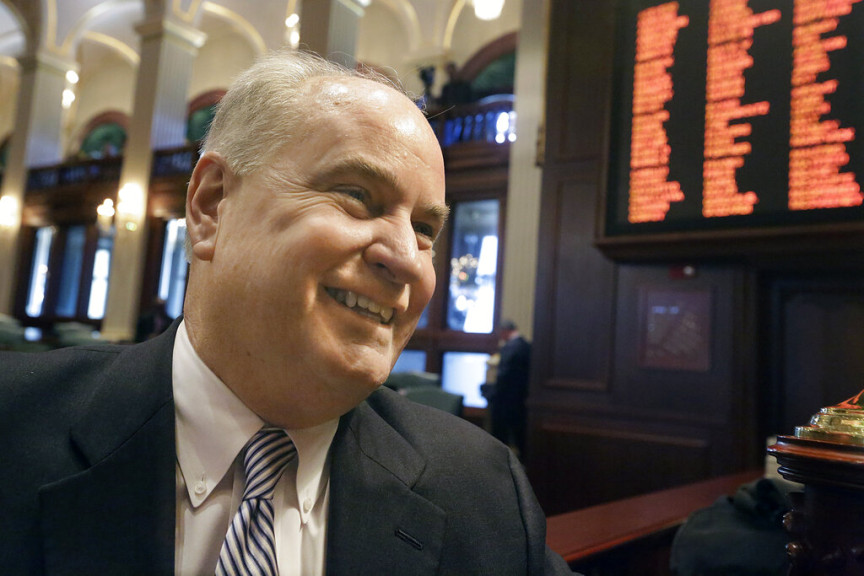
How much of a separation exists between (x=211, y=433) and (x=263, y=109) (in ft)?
1.52

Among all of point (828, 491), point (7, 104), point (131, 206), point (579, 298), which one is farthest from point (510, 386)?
point (7, 104)

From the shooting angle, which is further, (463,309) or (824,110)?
(463,309)

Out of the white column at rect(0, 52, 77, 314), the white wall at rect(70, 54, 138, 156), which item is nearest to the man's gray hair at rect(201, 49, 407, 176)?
the white column at rect(0, 52, 77, 314)

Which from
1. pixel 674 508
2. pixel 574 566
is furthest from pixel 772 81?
pixel 574 566

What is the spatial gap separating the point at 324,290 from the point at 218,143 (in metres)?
0.32

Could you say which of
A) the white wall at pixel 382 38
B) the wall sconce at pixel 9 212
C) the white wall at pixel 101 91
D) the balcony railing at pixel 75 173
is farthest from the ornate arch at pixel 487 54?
the wall sconce at pixel 9 212

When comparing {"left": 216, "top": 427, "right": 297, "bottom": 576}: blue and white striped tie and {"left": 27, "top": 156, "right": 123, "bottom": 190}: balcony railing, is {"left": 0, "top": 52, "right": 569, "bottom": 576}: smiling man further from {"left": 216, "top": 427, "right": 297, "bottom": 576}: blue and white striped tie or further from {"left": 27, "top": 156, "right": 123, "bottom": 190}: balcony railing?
{"left": 27, "top": 156, "right": 123, "bottom": 190}: balcony railing

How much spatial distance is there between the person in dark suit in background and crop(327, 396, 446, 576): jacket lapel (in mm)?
5720

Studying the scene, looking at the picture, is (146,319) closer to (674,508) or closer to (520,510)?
(674,508)

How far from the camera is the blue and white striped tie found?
850 mm

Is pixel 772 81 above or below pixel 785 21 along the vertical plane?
below

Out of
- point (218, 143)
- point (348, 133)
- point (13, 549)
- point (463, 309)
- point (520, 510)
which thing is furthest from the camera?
point (463, 309)

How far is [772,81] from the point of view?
12.3ft

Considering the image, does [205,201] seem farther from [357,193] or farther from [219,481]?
[219,481]
